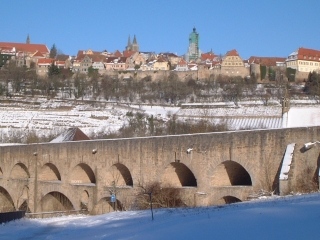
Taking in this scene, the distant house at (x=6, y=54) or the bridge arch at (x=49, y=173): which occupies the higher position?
the distant house at (x=6, y=54)

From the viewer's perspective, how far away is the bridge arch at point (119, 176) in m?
25.5

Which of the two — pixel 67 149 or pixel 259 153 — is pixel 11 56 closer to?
pixel 67 149

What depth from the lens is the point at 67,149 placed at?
27469mm

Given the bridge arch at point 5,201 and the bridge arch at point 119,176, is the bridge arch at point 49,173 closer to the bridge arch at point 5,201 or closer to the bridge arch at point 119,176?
the bridge arch at point 5,201

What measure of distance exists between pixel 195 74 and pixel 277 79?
15.0 meters

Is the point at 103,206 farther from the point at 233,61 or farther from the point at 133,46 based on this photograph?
the point at 133,46

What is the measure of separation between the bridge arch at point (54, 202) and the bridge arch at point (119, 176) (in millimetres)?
3992

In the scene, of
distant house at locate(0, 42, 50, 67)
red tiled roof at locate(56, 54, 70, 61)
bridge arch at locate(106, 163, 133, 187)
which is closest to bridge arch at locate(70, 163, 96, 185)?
bridge arch at locate(106, 163, 133, 187)

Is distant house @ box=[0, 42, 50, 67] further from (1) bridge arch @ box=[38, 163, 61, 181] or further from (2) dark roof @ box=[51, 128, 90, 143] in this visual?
(1) bridge arch @ box=[38, 163, 61, 181]

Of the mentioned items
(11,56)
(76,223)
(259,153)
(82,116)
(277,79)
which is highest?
(11,56)

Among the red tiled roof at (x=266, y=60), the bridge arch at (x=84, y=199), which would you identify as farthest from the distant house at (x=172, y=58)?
the bridge arch at (x=84, y=199)

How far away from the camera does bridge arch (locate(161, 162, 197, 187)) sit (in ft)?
75.4

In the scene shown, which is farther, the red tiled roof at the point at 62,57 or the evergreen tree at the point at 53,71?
the red tiled roof at the point at 62,57

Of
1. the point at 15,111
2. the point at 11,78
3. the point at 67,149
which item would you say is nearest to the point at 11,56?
the point at 11,78
